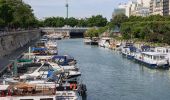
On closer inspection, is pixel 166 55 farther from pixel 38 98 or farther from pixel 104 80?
pixel 38 98

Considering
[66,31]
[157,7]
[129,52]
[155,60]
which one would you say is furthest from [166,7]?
[155,60]

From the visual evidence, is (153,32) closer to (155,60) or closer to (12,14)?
(12,14)

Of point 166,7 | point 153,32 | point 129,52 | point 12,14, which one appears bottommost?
point 129,52

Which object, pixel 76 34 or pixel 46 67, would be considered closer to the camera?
pixel 46 67

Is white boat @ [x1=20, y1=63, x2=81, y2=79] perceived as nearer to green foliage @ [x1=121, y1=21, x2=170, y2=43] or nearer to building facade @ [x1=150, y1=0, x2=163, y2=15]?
green foliage @ [x1=121, y1=21, x2=170, y2=43]

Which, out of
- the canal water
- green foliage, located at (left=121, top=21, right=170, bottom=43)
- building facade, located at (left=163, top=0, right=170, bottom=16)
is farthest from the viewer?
building facade, located at (left=163, top=0, right=170, bottom=16)

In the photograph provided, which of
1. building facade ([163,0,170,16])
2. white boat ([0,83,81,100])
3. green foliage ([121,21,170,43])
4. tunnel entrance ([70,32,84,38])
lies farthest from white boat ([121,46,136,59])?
tunnel entrance ([70,32,84,38])

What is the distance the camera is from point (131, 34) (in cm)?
10075

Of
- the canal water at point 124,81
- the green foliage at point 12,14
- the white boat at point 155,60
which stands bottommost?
the canal water at point 124,81

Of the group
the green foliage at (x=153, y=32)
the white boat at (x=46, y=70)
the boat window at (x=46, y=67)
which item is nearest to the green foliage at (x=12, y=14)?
the green foliage at (x=153, y=32)

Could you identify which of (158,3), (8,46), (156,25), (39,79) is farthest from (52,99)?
(158,3)

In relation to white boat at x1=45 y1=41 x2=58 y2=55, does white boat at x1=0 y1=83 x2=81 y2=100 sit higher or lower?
lower

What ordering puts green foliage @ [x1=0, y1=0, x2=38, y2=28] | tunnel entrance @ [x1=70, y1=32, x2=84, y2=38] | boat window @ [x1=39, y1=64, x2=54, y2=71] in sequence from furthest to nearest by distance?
tunnel entrance @ [x1=70, y1=32, x2=84, y2=38] → green foliage @ [x1=0, y1=0, x2=38, y2=28] → boat window @ [x1=39, y1=64, x2=54, y2=71]

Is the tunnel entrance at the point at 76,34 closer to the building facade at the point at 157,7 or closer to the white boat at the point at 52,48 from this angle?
the building facade at the point at 157,7
